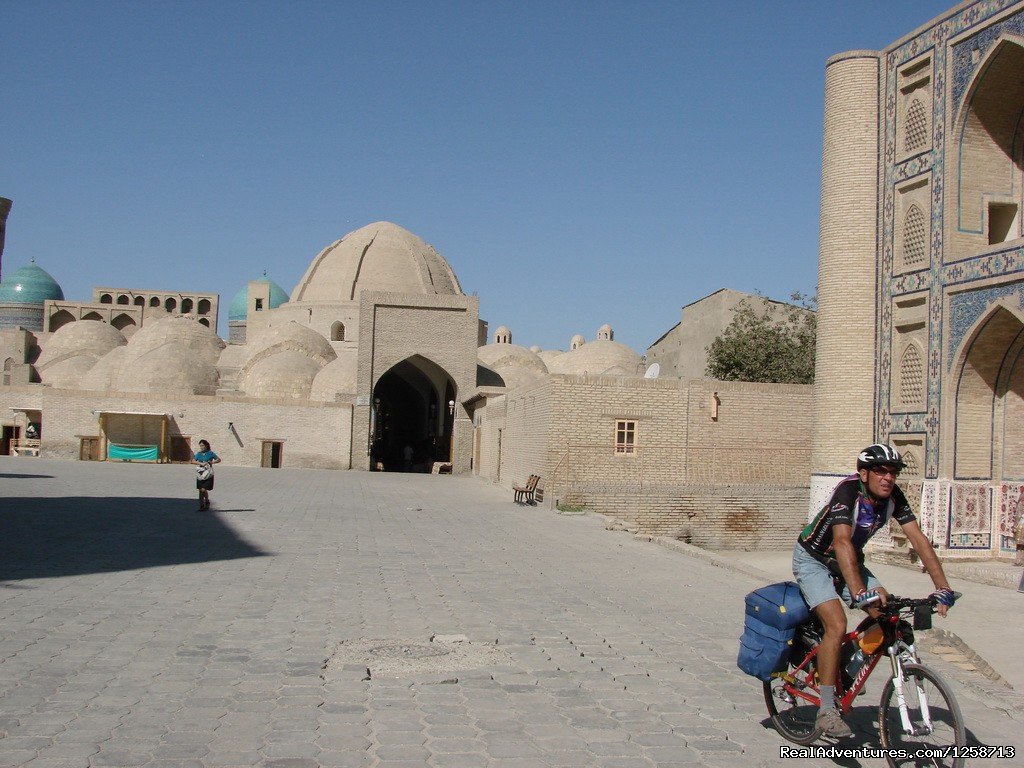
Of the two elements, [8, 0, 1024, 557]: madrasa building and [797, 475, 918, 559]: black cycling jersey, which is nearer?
[797, 475, 918, 559]: black cycling jersey

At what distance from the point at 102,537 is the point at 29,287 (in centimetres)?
5678

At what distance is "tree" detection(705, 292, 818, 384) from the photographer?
30.0 meters

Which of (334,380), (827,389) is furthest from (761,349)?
(334,380)

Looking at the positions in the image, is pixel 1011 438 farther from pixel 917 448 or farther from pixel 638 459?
pixel 638 459

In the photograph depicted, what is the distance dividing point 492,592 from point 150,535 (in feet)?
17.6

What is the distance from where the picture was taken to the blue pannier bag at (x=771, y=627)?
410 cm

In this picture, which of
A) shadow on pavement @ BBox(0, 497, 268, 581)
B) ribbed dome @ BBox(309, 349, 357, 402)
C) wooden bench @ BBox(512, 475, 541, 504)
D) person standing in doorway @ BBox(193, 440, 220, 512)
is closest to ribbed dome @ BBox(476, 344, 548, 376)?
ribbed dome @ BBox(309, 349, 357, 402)

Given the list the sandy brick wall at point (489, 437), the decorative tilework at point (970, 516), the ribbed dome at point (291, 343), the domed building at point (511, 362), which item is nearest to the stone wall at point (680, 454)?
the sandy brick wall at point (489, 437)

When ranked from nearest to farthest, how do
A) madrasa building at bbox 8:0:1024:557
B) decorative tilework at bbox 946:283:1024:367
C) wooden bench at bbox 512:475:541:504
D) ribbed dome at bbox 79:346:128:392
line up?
1. decorative tilework at bbox 946:283:1024:367
2. madrasa building at bbox 8:0:1024:557
3. wooden bench at bbox 512:475:541:504
4. ribbed dome at bbox 79:346:128:392

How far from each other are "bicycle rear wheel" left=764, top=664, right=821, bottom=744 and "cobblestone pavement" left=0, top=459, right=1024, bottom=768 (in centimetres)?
11

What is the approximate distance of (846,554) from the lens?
3.92 meters

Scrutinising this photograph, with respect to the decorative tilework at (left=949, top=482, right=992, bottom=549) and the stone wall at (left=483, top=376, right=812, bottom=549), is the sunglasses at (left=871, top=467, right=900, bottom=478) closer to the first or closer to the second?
the decorative tilework at (left=949, top=482, right=992, bottom=549)

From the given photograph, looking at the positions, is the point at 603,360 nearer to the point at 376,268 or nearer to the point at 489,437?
the point at 376,268

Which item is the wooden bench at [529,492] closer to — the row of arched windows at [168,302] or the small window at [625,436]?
the small window at [625,436]
